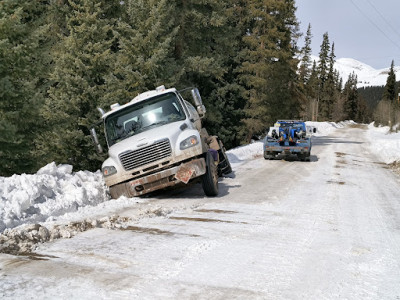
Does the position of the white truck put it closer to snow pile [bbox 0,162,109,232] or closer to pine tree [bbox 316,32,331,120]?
snow pile [bbox 0,162,109,232]

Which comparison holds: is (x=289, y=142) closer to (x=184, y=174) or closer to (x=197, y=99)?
(x=197, y=99)

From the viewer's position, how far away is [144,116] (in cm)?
826

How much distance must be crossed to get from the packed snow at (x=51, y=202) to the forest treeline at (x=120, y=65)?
330 cm

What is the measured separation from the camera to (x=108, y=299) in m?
2.89

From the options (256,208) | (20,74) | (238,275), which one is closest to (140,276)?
(238,275)

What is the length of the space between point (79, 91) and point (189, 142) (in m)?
11.8

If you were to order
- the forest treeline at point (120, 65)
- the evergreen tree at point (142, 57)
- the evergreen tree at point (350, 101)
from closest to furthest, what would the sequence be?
the forest treeline at point (120, 65) → the evergreen tree at point (142, 57) → the evergreen tree at point (350, 101)

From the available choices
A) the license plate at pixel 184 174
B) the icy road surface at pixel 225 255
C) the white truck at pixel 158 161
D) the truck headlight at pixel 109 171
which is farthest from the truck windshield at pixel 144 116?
the icy road surface at pixel 225 255

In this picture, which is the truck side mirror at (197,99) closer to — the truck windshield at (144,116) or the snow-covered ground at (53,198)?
the truck windshield at (144,116)

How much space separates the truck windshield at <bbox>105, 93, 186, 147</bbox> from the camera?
26.8ft

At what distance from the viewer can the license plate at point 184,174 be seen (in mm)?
7012

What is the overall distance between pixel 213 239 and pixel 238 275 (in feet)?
3.83

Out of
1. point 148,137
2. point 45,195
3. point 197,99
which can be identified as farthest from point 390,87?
point 45,195

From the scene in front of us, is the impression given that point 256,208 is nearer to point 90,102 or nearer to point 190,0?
point 90,102
